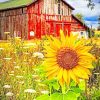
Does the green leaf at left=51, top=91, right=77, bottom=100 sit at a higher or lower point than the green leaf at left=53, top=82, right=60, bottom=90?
lower

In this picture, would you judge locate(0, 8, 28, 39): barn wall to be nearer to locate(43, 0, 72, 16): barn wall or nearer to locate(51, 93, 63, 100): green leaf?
locate(43, 0, 72, 16): barn wall

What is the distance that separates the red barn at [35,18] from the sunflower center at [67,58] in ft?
102

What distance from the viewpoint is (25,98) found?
5750 mm

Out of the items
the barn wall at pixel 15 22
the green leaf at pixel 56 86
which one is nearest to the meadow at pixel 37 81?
the green leaf at pixel 56 86

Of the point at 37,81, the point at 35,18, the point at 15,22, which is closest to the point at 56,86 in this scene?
the point at 37,81

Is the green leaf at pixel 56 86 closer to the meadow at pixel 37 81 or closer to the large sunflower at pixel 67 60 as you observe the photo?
the meadow at pixel 37 81

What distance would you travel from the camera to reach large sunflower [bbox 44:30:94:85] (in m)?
2.65

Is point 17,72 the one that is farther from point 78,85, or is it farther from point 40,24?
point 40,24

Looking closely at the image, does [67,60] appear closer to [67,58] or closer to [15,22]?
[67,58]

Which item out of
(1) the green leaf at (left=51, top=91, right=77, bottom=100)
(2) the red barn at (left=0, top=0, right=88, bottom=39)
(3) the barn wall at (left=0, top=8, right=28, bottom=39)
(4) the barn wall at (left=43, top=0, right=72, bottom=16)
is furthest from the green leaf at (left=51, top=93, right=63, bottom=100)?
(4) the barn wall at (left=43, top=0, right=72, bottom=16)

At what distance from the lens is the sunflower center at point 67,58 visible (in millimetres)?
2674

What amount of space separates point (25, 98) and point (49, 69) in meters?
3.15

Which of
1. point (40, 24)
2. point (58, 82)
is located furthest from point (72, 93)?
point (40, 24)

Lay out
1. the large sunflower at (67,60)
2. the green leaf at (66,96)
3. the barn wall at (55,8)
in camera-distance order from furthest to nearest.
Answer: the barn wall at (55,8)
the green leaf at (66,96)
the large sunflower at (67,60)
